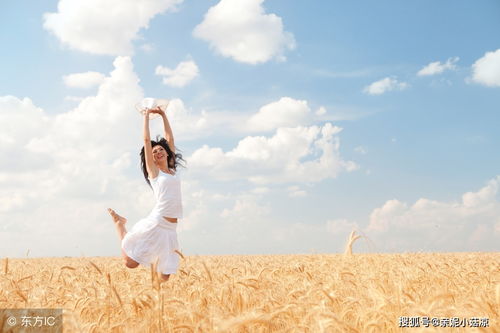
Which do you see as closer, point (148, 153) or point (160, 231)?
point (148, 153)

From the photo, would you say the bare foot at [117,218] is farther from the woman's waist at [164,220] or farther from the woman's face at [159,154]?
the woman's face at [159,154]

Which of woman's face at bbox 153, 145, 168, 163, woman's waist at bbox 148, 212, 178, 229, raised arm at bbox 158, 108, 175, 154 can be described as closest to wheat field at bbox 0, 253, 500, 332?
woman's waist at bbox 148, 212, 178, 229

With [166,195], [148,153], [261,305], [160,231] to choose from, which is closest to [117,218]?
[160,231]

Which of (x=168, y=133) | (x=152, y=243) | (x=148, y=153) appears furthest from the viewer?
(x=168, y=133)

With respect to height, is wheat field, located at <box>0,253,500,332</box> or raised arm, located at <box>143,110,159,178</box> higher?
raised arm, located at <box>143,110,159,178</box>

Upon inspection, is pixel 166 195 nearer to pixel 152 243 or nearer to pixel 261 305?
pixel 152 243

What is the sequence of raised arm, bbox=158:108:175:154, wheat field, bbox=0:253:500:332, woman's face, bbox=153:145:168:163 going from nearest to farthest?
wheat field, bbox=0:253:500:332 < woman's face, bbox=153:145:168:163 < raised arm, bbox=158:108:175:154

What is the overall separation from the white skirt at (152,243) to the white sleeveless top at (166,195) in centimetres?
11

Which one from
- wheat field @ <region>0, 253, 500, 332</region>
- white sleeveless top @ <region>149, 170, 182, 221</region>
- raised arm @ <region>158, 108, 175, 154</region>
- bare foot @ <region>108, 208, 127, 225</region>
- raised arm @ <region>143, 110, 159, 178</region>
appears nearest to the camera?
wheat field @ <region>0, 253, 500, 332</region>

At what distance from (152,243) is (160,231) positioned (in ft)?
0.57

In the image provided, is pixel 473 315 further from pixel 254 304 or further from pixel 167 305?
pixel 167 305

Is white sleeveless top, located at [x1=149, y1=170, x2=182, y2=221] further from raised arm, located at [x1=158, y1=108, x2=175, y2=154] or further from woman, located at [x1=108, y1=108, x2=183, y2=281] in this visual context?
raised arm, located at [x1=158, y1=108, x2=175, y2=154]

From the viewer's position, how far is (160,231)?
600 centimetres

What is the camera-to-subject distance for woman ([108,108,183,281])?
232 inches
